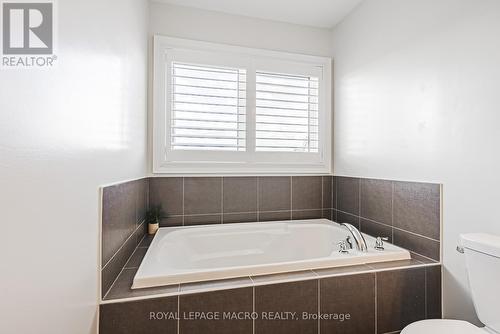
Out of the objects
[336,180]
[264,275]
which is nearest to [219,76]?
[336,180]

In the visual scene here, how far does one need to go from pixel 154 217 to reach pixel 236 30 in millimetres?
1854

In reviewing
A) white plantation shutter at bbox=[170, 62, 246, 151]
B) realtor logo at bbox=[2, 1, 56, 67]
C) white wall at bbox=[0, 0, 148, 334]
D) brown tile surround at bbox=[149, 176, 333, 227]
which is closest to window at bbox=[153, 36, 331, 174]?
white plantation shutter at bbox=[170, 62, 246, 151]

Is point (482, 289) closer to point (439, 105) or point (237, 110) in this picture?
point (439, 105)

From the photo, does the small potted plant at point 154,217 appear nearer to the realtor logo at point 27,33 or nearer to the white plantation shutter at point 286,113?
the white plantation shutter at point 286,113

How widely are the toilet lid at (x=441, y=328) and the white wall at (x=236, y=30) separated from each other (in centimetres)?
232

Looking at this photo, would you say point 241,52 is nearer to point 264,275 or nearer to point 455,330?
point 264,275

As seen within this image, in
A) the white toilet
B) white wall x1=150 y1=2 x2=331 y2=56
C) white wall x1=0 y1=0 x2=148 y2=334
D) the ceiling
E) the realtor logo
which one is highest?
the ceiling

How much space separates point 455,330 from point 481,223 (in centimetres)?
55

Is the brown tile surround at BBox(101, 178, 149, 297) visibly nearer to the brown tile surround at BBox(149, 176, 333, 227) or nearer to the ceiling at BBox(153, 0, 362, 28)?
the brown tile surround at BBox(149, 176, 333, 227)

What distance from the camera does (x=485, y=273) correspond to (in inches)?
43.6

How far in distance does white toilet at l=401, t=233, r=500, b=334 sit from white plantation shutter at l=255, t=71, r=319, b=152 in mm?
1491

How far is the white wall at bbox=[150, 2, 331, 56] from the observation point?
2100 millimetres

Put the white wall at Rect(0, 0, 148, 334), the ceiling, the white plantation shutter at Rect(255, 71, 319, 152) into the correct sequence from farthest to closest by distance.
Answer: the white plantation shutter at Rect(255, 71, 319, 152) < the ceiling < the white wall at Rect(0, 0, 148, 334)

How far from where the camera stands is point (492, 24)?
3.95 ft
